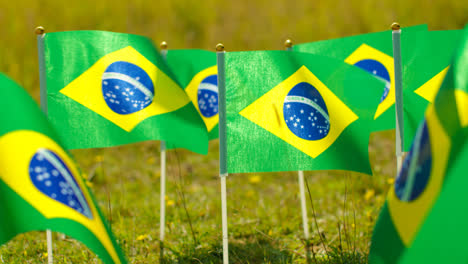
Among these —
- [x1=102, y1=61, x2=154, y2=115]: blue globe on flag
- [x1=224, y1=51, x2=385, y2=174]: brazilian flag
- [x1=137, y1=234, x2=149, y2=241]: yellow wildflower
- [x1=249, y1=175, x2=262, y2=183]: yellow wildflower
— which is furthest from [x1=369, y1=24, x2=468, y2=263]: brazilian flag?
[x1=249, y1=175, x2=262, y2=183]: yellow wildflower

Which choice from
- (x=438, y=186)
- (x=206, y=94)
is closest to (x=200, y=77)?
(x=206, y=94)

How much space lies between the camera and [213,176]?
5.44 meters

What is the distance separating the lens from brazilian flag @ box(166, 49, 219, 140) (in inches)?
142

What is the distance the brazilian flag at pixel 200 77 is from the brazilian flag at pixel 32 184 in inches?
70.6

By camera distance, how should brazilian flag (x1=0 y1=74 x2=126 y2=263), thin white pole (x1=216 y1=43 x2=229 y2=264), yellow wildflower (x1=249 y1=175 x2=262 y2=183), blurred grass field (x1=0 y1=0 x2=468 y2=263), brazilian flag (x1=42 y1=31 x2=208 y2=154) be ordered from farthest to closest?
yellow wildflower (x1=249 y1=175 x2=262 y2=183), blurred grass field (x1=0 y1=0 x2=468 y2=263), brazilian flag (x1=42 y1=31 x2=208 y2=154), thin white pole (x1=216 y1=43 x2=229 y2=264), brazilian flag (x1=0 y1=74 x2=126 y2=263)

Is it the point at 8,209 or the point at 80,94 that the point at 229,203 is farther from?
the point at 8,209

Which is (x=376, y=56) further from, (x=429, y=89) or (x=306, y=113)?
(x=306, y=113)

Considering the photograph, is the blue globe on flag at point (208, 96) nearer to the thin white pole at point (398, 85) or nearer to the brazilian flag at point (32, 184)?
the thin white pole at point (398, 85)

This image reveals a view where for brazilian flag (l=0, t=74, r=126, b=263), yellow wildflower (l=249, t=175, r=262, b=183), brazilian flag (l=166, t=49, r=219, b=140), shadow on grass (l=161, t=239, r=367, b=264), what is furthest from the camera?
yellow wildflower (l=249, t=175, r=262, b=183)

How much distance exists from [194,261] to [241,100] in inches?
43.8

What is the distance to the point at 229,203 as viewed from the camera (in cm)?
430

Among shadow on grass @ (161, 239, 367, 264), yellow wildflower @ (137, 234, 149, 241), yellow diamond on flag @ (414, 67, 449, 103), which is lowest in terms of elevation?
shadow on grass @ (161, 239, 367, 264)

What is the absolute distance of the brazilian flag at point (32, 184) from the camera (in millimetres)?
1821

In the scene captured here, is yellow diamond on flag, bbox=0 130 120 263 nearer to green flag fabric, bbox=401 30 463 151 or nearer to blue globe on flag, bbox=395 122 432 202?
blue globe on flag, bbox=395 122 432 202
